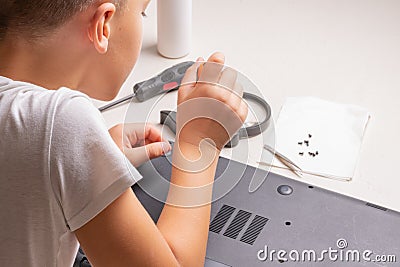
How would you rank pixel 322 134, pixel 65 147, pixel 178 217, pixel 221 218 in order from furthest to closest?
pixel 322 134 < pixel 221 218 < pixel 178 217 < pixel 65 147

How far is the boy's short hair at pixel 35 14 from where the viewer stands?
2.04 ft

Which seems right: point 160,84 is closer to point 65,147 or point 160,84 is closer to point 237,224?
point 237,224

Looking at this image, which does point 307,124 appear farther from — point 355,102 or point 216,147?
point 216,147

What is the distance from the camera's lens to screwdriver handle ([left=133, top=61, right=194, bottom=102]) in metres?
1.11

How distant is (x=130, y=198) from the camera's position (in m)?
0.66

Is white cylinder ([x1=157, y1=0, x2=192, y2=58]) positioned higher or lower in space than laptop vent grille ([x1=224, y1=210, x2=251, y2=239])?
higher

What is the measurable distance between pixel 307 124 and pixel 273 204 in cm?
20

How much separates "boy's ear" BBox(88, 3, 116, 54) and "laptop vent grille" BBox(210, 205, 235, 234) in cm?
31

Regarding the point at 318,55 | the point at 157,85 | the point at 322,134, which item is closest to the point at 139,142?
the point at 157,85

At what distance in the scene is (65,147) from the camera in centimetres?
60

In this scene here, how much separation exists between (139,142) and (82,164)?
368mm

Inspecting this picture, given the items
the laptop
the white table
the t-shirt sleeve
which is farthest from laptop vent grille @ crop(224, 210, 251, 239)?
the t-shirt sleeve

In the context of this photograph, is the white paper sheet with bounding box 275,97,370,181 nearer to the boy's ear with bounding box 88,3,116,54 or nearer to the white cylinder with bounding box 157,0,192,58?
the white cylinder with bounding box 157,0,192,58

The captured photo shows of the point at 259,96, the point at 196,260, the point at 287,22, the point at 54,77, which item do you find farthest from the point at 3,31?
the point at 287,22
